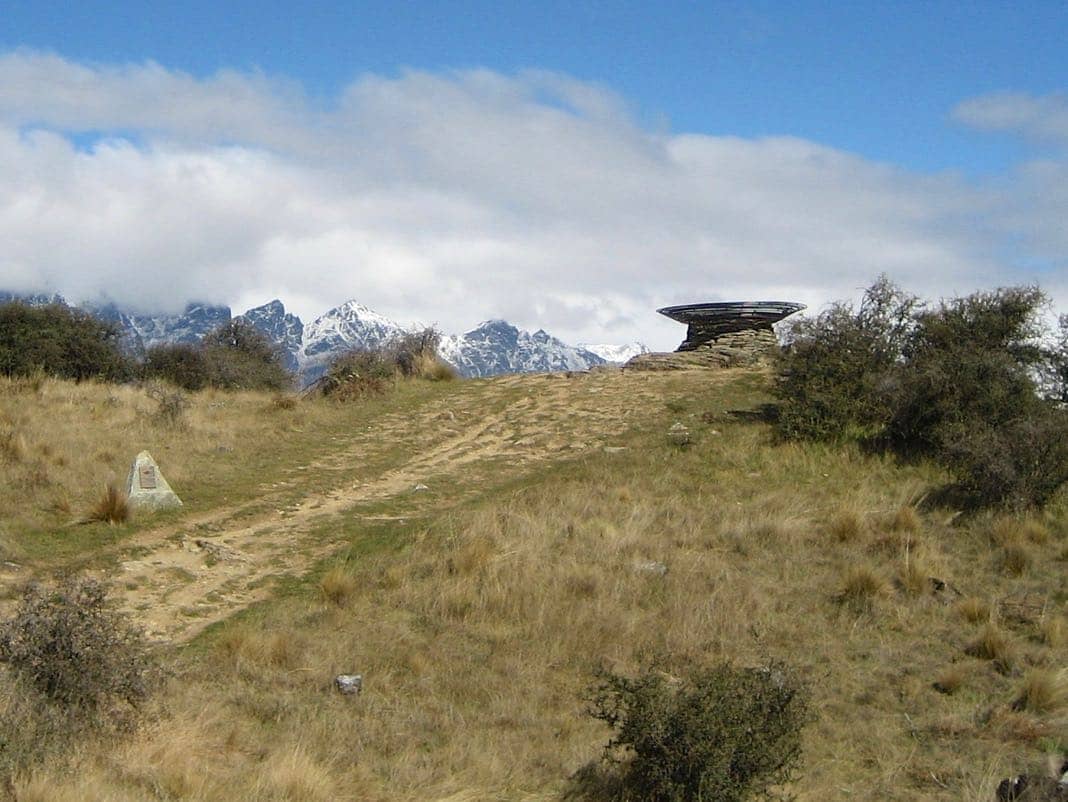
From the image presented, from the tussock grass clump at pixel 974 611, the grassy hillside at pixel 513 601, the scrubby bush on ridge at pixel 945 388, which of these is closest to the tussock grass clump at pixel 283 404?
the grassy hillside at pixel 513 601

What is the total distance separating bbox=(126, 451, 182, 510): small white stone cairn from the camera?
36.2 feet

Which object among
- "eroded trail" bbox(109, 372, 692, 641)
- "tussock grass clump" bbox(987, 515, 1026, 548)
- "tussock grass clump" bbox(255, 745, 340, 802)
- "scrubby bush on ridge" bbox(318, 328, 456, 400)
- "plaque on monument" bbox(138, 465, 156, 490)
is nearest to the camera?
"tussock grass clump" bbox(255, 745, 340, 802)

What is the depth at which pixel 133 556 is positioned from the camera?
372 inches

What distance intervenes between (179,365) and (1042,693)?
2322cm

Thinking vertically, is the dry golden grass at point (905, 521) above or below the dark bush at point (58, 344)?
below

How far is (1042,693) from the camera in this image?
6.99m

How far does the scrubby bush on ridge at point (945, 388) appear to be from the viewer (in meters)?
11.3

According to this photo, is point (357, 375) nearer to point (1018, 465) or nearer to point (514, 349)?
point (1018, 465)

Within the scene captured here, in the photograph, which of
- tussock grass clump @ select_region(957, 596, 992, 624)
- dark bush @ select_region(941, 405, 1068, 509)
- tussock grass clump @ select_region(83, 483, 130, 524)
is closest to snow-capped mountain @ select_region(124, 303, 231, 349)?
tussock grass clump @ select_region(83, 483, 130, 524)

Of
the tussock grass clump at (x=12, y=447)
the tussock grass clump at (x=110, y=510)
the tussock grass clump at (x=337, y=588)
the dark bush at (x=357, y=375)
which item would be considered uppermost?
the dark bush at (x=357, y=375)

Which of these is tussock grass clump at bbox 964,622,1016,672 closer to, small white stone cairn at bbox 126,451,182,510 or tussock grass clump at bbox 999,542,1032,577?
tussock grass clump at bbox 999,542,1032,577

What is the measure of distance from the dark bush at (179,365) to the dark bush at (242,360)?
0.21 meters

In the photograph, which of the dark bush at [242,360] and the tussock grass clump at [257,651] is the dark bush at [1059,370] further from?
A: the dark bush at [242,360]

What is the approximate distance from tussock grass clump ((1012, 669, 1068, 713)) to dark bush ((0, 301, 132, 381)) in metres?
20.0
